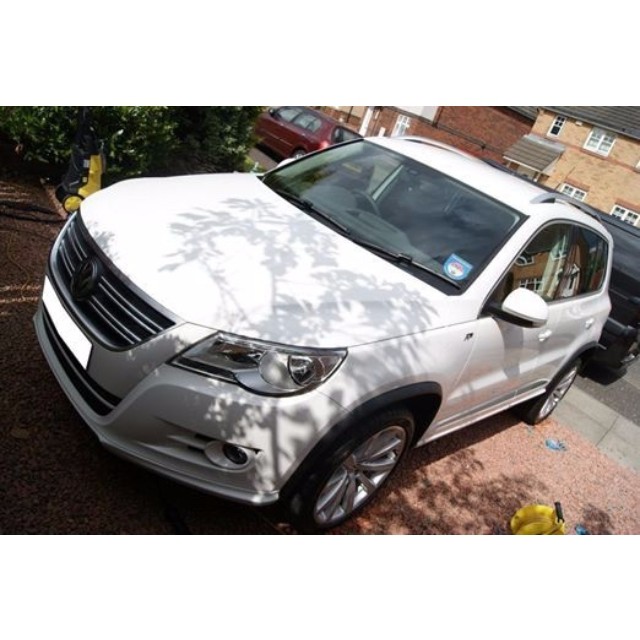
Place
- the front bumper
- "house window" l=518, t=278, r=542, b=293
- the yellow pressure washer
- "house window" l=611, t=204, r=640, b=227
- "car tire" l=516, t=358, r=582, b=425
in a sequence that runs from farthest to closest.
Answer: "house window" l=611, t=204, r=640, b=227
the yellow pressure washer
"car tire" l=516, t=358, r=582, b=425
"house window" l=518, t=278, r=542, b=293
the front bumper

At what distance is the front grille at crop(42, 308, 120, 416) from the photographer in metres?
2.47

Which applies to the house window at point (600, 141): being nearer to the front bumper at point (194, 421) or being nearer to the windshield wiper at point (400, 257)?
the windshield wiper at point (400, 257)

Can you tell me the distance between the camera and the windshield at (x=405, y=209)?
3.22 m

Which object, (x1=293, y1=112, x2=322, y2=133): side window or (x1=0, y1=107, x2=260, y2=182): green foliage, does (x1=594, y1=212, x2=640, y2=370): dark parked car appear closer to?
(x1=0, y1=107, x2=260, y2=182): green foliage

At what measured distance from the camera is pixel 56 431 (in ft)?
9.80

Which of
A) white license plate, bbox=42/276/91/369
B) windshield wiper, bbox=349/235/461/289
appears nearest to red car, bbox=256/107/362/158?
windshield wiper, bbox=349/235/461/289

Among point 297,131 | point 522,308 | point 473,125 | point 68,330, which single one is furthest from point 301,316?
point 473,125

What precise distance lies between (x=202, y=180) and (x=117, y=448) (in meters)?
1.91

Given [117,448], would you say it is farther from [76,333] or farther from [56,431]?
[56,431]

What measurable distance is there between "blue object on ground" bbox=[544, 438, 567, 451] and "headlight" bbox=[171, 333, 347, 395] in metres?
3.56

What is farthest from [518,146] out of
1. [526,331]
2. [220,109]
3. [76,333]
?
[76,333]

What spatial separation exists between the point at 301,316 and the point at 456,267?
115 centimetres

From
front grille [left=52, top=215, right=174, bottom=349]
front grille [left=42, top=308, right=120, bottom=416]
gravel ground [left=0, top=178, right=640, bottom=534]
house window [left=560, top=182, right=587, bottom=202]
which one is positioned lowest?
house window [left=560, top=182, right=587, bottom=202]

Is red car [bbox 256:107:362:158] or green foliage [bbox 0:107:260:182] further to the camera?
red car [bbox 256:107:362:158]
